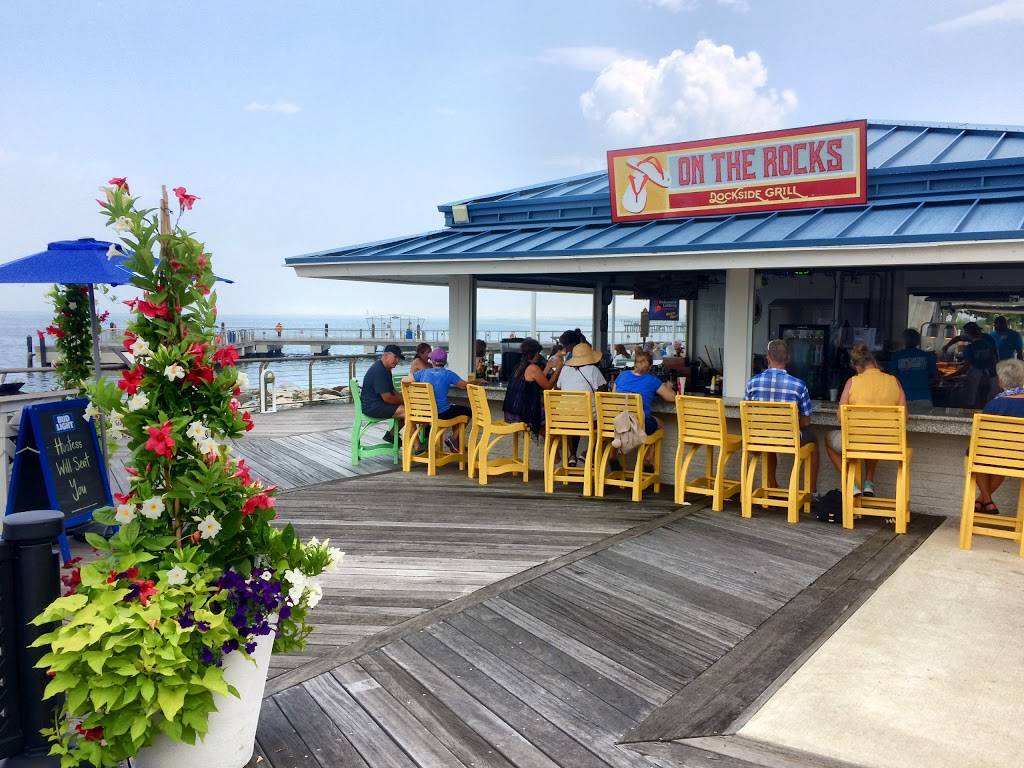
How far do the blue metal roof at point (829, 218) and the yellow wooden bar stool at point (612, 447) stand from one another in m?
1.26

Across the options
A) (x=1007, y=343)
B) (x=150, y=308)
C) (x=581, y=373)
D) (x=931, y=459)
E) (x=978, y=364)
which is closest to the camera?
(x=150, y=308)

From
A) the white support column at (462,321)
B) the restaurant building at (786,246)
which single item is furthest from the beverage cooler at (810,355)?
the white support column at (462,321)

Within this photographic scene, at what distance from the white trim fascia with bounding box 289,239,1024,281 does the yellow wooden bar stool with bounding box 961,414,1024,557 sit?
1060 millimetres

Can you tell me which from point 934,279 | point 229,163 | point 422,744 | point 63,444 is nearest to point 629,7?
point 229,163

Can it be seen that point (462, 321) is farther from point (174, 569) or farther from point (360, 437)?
point (174, 569)

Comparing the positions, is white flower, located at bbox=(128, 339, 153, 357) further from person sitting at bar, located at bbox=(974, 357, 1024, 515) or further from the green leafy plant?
person sitting at bar, located at bbox=(974, 357, 1024, 515)

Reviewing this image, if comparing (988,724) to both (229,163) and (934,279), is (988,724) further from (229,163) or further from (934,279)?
(229,163)

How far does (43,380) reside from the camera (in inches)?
530

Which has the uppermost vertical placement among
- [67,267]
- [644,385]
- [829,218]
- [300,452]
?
[829,218]

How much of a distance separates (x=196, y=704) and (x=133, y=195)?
1.50m

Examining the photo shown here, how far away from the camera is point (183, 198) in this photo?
7.80 feet

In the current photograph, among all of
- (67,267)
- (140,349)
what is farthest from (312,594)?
(67,267)

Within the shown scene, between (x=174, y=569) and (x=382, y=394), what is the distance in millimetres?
5386

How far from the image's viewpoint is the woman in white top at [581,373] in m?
6.72
